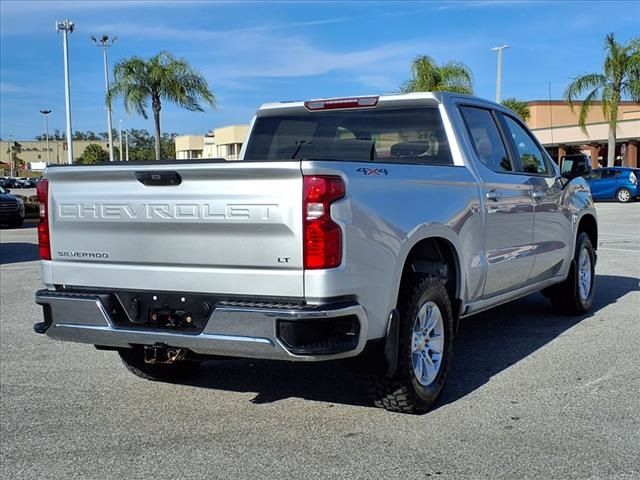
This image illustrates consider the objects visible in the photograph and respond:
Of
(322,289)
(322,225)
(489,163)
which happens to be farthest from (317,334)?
(489,163)

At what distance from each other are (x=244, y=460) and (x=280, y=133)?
3.19 meters

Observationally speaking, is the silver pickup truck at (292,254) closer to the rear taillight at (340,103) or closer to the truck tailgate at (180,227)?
the truck tailgate at (180,227)

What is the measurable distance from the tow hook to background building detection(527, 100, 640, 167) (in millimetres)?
38590

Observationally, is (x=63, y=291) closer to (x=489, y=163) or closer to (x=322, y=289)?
(x=322, y=289)

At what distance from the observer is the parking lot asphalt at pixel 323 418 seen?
3.94m

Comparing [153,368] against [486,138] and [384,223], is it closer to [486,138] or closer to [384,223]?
[384,223]

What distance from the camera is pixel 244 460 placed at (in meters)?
4.02

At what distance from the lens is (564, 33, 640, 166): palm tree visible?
3294cm

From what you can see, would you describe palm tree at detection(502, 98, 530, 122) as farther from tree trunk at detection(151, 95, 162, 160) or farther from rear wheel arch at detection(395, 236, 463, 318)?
rear wheel arch at detection(395, 236, 463, 318)

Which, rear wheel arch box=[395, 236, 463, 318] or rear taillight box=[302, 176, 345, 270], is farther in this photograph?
rear wheel arch box=[395, 236, 463, 318]

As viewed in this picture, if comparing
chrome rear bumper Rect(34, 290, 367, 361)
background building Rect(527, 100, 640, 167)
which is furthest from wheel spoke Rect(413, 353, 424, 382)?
background building Rect(527, 100, 640, 167)

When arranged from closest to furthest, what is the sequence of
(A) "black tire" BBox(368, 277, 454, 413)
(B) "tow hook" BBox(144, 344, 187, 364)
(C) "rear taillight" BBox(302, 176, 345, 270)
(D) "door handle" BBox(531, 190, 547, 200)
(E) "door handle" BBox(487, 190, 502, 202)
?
1. (C) "rear taillight" BBox(302, 176, 345, 270)
2. (B) "tow hook" BBox(144, 344, 187, 364)
3. (A) "black tire" BBox(368, 277, 454, 413)
4. (E) "door handle" BBox(487, 190, 502, 202)
5. (D) "door handle" BBox(531, 190, 547, 200)

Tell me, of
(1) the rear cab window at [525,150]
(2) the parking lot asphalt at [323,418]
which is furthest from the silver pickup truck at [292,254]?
(1) the rear cab window at [525,150]

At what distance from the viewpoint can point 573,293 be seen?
7551mm
